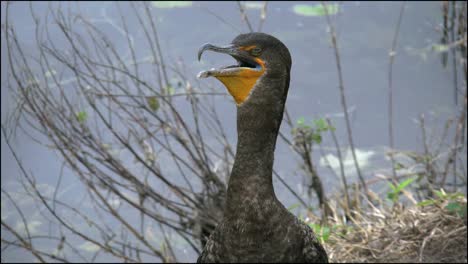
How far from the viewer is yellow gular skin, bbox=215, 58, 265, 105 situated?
170 centimetres

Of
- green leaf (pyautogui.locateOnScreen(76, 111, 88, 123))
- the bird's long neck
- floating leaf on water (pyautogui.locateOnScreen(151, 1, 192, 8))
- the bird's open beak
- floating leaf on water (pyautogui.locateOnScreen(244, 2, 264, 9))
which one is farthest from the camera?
floating leaf on water (pyautogui.locateOnScreen(151, 1, 192, 8))

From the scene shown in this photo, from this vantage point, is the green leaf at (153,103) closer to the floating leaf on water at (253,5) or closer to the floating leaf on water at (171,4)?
the floating leaf on water at (253,5)

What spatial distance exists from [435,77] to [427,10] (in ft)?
5.13

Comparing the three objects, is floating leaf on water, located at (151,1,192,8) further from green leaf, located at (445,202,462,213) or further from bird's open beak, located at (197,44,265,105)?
bird's open beak, located at (197,44,265,105)

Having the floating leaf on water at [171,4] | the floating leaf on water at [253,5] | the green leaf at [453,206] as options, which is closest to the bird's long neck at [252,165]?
the green leaf at [453,206]

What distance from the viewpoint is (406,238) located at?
3.47 metres

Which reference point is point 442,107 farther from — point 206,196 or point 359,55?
point 206,196

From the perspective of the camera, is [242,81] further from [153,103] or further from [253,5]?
[253,5]

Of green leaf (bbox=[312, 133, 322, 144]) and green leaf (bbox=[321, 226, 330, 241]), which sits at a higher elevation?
green leaf (bbox=[312, 133, 322, 144])

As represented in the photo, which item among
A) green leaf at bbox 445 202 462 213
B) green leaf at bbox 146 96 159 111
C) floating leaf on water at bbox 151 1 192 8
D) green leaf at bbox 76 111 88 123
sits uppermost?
floating leaf on water at bbox 151 1 192 8

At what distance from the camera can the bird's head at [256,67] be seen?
1.72 m

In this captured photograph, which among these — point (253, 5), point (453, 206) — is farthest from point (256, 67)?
point (253, 5)

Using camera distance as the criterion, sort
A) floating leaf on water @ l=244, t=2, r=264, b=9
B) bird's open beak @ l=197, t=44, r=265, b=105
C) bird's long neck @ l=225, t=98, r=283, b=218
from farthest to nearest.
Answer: floating leaf on water @ l=244, t=2, r=264, b=9 → bird's long neck @ l=225, t=98, r=283, b=218 → bird's open beak @ l=197, t=44, r=265, b=105

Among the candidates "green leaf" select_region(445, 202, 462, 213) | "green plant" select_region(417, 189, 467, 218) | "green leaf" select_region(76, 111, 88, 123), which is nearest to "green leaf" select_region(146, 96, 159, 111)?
"green leaf" select_region(76, 111, 88, 123)
